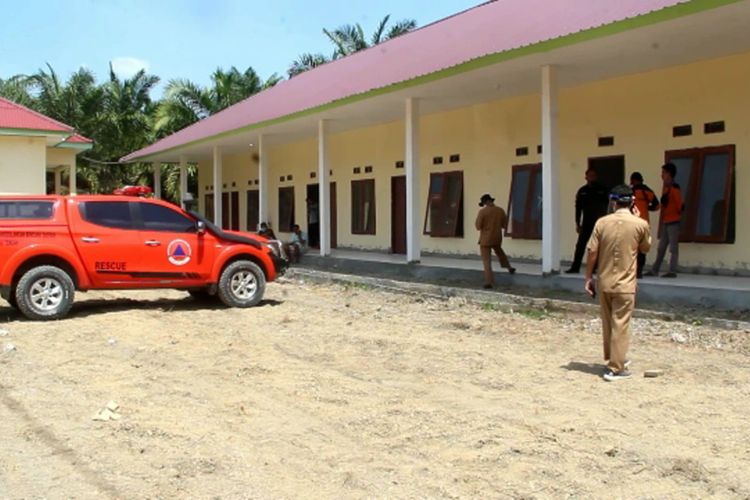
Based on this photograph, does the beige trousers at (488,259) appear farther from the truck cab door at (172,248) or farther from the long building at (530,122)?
the truck cab door at (172,248)

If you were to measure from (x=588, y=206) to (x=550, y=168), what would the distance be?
2.66 ft

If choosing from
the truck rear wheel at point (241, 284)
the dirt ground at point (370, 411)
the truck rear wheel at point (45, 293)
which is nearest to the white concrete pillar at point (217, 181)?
the truck rear wheel at point (241, 284)

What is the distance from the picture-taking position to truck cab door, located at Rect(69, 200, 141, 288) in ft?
32.9

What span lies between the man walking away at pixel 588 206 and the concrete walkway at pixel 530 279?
604 millimetres

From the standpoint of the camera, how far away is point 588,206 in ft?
36.6

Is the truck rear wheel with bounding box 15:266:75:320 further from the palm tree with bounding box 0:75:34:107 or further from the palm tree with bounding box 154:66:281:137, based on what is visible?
the palm tree with bounding box 0:75:34:107

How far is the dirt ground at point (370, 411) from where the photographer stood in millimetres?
4254

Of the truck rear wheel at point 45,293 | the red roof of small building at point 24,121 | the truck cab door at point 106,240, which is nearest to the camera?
the truck rear wheel at point 45,293

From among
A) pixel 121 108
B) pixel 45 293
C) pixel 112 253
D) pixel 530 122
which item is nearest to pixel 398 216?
pixel 530 122

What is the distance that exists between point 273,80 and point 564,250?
2334cm

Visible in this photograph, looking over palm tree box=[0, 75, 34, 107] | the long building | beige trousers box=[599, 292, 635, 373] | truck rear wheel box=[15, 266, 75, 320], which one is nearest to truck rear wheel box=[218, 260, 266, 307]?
truck rear wheel box=[15, 266, 75, 320]

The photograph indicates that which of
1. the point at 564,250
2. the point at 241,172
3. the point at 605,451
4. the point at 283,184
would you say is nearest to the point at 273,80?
the point at 241,172

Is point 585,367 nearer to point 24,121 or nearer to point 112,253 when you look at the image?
point 112,253

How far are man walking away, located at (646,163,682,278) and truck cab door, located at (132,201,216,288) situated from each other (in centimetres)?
649
